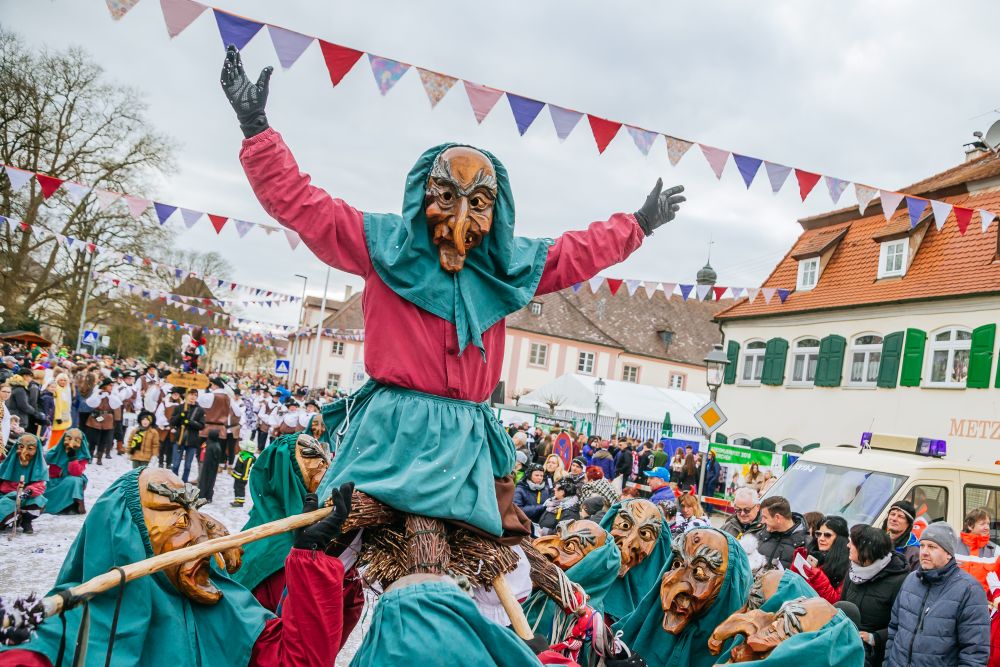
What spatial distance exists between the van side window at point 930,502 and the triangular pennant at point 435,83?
20.7 ft

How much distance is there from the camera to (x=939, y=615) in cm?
488

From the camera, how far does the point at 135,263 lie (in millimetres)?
26844

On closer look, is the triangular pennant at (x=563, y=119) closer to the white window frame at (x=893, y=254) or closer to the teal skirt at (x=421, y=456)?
the teal skirt at (x=421, y=456)

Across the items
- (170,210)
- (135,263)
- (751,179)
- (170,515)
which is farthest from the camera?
(135,263)

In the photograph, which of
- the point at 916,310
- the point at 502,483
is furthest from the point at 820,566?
the point at 916,310

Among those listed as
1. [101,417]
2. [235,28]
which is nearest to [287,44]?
[235,28]

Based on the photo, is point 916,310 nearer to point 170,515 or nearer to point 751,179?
point 751,179

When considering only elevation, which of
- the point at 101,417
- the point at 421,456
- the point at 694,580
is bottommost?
the point at 101,417

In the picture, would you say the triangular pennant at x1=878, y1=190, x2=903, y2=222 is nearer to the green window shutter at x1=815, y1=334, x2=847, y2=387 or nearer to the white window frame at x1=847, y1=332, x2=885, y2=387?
the white window frame at x1=847, y1=332, x2=885, y2=387

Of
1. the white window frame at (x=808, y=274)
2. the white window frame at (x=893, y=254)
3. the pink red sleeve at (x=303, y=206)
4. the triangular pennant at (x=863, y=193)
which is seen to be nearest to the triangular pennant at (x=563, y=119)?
the triangular pennant at (x=863, y=193)

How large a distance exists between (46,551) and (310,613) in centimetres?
707

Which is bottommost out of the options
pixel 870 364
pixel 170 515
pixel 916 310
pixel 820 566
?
pixel 820 566

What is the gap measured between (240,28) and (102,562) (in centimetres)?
379

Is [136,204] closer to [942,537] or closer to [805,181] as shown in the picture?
[805,181]
